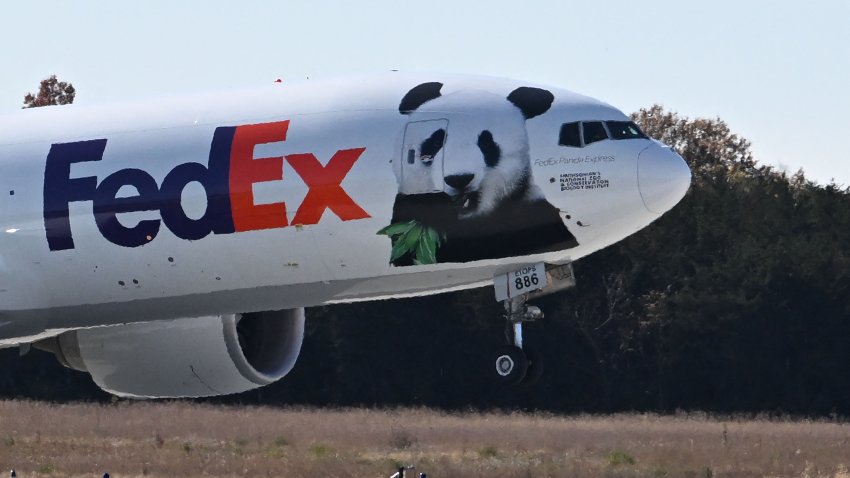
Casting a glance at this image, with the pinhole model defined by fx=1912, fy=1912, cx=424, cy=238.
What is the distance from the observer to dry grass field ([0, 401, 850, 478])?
2752cm

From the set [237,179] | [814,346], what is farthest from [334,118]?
[814,346]

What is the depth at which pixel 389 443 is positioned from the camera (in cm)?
3059

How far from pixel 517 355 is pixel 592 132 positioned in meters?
2.80

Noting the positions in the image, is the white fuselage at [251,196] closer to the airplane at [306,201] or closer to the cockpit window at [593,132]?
the airplane at [306,201]

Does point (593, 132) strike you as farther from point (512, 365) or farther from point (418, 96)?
point (512, 365)

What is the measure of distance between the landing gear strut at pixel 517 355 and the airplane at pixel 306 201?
0.03 metres

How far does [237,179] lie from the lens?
76.1 ft

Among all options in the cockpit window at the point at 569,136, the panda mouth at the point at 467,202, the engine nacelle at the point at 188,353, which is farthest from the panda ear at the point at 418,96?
the engine nacelle at the point at 188,353

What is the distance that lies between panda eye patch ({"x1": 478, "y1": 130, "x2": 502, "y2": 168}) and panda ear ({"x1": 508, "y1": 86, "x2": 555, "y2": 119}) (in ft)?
1.81

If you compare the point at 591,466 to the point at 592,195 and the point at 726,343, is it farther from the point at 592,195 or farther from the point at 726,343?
the point at 726,343

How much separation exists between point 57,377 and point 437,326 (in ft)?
29.6

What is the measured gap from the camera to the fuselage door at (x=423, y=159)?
2230 centimetres

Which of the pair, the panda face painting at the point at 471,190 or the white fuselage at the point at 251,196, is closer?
the panda face painting at the point at 471,190

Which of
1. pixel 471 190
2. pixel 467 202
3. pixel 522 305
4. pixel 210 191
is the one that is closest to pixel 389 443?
pixel 522 305
